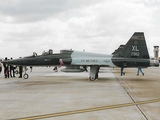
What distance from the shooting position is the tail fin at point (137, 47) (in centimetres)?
1748

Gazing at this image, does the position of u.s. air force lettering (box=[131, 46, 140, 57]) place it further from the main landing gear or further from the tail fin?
the main landing gear

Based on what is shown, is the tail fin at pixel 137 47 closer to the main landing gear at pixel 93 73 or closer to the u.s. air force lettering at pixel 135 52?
the u.s. air force lettering at pixel 135 52

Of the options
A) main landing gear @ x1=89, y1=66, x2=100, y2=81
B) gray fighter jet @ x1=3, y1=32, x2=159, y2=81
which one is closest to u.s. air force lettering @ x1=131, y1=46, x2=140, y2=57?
gray fighter jet @ x1=3, y1=32, x2=159, y2=81

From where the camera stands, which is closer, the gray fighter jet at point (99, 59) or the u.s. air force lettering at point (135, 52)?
the gray fighter jet at point (99, 59)

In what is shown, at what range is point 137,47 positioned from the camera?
57.8ft

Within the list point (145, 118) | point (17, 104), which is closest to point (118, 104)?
point (145, 118)

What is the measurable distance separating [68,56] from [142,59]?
5.54 meters

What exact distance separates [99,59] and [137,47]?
301 centimetres

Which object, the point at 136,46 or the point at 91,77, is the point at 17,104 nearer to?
the point at 91,77

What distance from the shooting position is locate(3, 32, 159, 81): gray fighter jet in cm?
1728

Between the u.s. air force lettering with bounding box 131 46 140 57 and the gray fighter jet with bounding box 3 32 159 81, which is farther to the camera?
the u.s. air force lettering with bounding box 131 46 140 57

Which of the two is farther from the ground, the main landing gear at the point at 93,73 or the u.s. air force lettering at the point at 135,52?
the u.s. air force lettering at the point at 135,52

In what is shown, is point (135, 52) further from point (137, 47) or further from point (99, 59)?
point (99, 59)

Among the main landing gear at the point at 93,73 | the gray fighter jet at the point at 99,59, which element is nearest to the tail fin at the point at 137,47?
the gray fighter jet at the point at 99,59
